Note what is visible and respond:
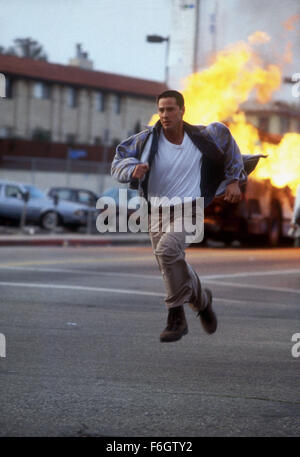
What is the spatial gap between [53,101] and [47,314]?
49.6m

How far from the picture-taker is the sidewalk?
26312 mm

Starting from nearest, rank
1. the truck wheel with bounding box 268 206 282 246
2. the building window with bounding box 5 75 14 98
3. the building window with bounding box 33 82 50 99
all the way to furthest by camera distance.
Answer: the truck wheel with bounding box 268 206 282 246, the building window with bounding box 5 75 14 98, the building window with bounding box 33 82 50 99

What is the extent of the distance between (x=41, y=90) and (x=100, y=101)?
16.4 ft

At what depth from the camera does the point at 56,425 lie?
220 inches

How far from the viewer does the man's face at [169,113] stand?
7796 millimetres

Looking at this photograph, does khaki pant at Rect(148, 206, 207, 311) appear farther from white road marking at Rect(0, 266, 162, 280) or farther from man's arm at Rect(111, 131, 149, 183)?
white road marking at Rect(0, 266, 162, 280)

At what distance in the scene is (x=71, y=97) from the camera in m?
61.0

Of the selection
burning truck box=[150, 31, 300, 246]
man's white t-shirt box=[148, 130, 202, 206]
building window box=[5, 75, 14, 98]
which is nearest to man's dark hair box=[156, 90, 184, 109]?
man's white t-shirt box=[148, 130, 202, 206]

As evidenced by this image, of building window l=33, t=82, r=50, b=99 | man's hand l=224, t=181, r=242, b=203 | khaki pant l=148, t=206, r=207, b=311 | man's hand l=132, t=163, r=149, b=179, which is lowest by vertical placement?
khaki pant l=148, t=206, r=207, b=311

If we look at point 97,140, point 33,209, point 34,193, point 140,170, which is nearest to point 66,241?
point 33,209

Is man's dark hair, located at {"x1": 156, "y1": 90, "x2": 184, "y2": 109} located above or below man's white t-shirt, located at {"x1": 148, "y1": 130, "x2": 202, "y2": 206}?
above

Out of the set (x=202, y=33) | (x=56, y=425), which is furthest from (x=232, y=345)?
(x=202, y=33)

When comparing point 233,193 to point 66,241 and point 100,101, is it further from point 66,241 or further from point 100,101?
point 100,101

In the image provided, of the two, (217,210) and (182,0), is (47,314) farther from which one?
(217,210)
